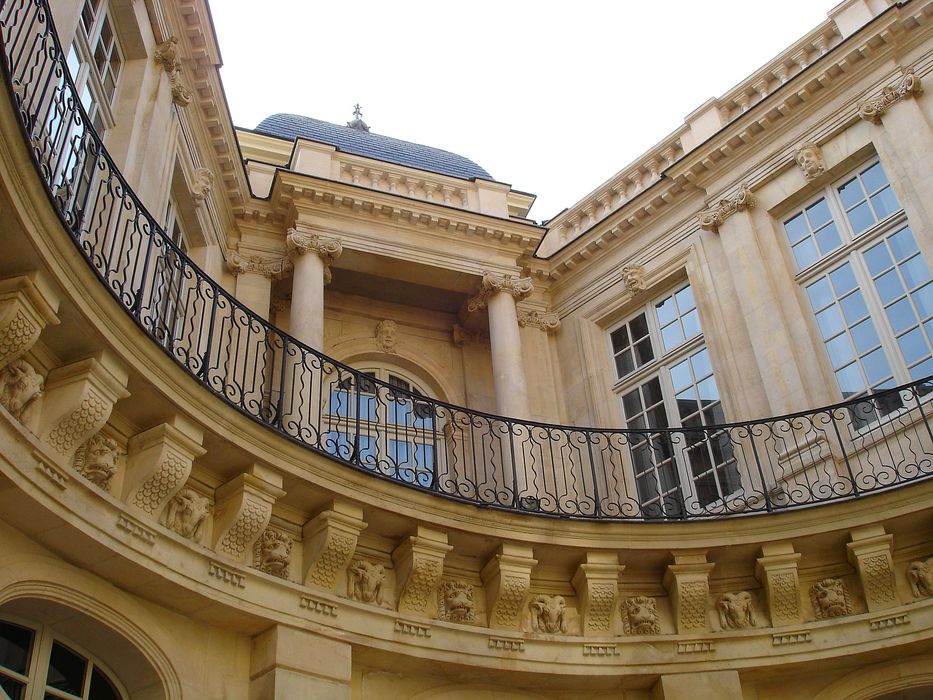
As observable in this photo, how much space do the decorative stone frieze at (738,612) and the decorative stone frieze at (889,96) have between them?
491cm

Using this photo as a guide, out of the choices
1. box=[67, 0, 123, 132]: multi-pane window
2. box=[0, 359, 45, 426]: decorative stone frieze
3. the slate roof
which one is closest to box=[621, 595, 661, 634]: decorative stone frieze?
box=[0, 359, 45, 426]: decorative stone frieze

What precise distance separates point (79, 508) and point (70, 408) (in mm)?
547

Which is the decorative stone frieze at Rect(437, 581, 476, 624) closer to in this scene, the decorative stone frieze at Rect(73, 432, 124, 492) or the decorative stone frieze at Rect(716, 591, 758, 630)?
the decorative stone frieze at Rect(716, 591, 758, 630)

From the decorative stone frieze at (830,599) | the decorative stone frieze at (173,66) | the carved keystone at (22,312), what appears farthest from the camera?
the decorative stone frieze at (173,66)

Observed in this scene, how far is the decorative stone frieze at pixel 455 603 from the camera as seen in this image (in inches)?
293

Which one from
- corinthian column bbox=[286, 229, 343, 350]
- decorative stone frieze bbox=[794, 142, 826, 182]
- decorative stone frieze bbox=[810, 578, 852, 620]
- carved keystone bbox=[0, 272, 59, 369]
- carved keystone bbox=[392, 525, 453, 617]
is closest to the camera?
carved keystone bbox=[0, 272, 59, 369]

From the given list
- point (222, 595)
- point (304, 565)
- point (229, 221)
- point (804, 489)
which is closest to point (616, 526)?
point (804, 489)

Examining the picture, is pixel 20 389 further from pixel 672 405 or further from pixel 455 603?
pixel 672 405

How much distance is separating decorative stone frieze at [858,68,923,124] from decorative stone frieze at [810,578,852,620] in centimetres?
464

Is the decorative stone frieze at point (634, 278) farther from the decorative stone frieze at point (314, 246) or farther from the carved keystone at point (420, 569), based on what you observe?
the carved keystone at point (420, 569)

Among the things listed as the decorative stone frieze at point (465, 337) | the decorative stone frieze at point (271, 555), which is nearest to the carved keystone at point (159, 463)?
the decorative stone frieze at point (271, 555)

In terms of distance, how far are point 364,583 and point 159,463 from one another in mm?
1824

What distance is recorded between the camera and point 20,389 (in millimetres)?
5406

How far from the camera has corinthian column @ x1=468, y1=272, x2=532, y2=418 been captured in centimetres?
1049
